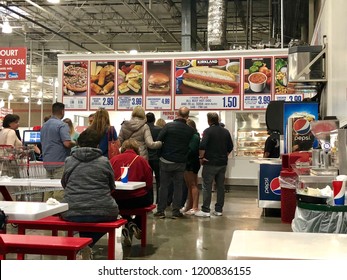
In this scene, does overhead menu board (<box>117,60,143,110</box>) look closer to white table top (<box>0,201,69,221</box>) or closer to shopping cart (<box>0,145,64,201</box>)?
shopping cart (<box>0,145,64,201</box>)

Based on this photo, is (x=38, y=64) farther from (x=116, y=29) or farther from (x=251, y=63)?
(x=251, y=63)

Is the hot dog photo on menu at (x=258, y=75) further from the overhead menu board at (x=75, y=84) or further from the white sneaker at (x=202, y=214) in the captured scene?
the overhead menu board at (x=75, y=84)

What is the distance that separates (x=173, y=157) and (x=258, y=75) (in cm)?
296

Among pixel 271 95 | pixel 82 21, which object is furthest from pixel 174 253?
pixel 82 21

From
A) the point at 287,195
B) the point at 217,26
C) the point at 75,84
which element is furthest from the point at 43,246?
the point at 217,26

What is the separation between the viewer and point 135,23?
A: 15844 mm

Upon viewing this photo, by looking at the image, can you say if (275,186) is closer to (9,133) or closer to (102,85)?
(9,133)

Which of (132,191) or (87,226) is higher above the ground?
(132,191)

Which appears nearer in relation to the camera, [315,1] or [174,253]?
[174,253]

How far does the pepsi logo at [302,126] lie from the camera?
6180 mm

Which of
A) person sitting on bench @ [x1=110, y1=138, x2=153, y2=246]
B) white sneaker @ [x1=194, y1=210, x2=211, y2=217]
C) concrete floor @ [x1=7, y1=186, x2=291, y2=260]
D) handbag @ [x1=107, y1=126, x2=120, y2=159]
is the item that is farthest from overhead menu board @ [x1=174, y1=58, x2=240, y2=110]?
person sitting on bench @ [x1=110, y1=138, x2=153, y2=246]

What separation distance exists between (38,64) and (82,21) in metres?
6.63

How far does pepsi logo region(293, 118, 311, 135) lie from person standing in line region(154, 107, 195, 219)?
1.46 meters
